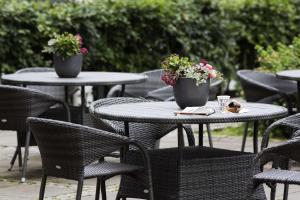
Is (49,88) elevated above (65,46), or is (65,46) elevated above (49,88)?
(65,46)

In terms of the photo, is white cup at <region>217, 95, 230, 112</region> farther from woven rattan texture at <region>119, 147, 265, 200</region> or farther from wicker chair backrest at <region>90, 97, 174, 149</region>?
wicker chair backrest at <region>90, 97, 174, 149</region>

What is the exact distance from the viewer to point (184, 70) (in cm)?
586

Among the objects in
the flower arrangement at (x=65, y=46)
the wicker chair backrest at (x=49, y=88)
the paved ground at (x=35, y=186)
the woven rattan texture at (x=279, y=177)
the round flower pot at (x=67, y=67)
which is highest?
the flower arrangement at (x=65, y=46)

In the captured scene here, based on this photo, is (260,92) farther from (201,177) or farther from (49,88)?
(201,177)

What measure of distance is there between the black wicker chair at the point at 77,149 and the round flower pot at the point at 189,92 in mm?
523

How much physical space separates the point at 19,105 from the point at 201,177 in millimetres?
2654

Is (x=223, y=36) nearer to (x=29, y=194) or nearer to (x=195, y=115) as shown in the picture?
(x=29, y=194)

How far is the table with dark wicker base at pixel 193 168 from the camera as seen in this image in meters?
5.54

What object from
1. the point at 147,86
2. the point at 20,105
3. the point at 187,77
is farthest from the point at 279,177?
the point at 147,86

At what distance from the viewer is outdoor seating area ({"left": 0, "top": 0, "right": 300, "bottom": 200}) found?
5559mm

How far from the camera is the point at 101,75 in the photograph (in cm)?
895

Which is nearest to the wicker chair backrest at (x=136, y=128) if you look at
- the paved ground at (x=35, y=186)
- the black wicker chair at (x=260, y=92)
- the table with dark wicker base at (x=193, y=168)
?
the table with dark wicker base at (x=193, y=168)

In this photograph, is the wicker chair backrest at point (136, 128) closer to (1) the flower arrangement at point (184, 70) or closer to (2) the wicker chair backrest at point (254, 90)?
(1) the flower arrangement at point (184, 70)

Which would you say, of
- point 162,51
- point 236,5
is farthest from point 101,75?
point 236,5
